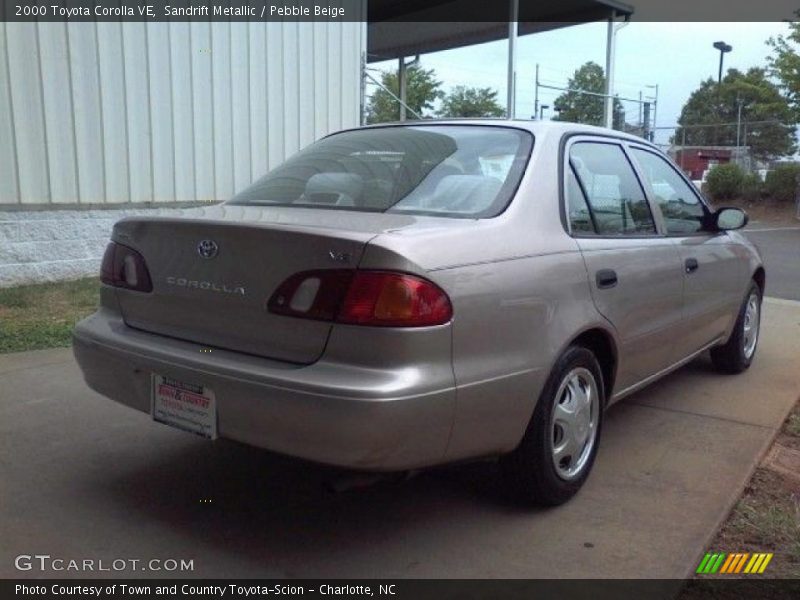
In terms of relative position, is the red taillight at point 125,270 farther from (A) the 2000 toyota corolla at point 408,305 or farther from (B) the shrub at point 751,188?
(B) the shrub at point 751,188

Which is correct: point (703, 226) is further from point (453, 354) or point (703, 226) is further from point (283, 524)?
point (283, 524)

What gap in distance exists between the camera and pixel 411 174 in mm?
3275

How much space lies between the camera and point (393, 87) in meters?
30.8

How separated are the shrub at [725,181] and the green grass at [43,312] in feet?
69.4

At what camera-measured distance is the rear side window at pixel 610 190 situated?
350cm

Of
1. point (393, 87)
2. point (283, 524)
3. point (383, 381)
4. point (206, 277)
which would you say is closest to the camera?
point (383, 381)

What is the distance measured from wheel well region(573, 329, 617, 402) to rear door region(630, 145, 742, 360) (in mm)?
781

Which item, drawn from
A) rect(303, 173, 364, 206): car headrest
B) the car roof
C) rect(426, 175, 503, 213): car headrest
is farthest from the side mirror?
rect(303, 173, 364, 206): car headrest

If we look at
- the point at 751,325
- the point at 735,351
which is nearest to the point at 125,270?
the point at 735,351

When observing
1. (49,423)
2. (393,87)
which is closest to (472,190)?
(49,423)

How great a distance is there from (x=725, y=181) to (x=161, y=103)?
2038 cm

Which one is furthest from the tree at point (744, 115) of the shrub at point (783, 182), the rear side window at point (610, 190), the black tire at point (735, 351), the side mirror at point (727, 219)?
the rear side window at point (610, 190)

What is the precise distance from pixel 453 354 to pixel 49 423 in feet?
8.55

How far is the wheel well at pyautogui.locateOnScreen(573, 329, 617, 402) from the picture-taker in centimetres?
331
